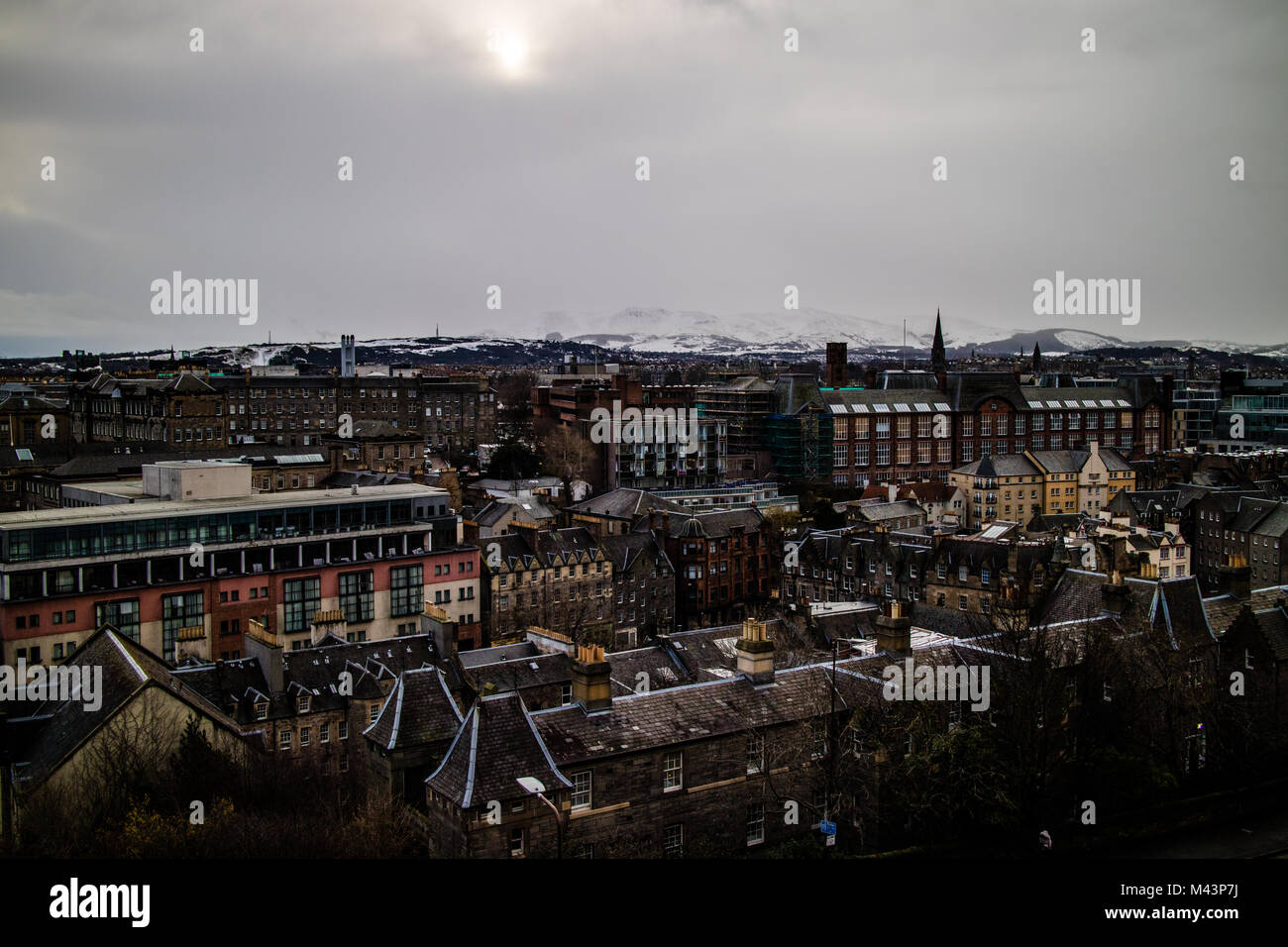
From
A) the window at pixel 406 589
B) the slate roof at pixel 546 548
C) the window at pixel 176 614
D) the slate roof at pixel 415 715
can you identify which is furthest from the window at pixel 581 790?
the slate roof at pixel 546 548

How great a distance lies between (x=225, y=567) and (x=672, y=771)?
32455 mm

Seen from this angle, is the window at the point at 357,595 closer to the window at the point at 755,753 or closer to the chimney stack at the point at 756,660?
the chimney stack at the point at 756,660

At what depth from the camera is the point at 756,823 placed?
29.2 meters

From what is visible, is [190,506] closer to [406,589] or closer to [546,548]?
[406,589]

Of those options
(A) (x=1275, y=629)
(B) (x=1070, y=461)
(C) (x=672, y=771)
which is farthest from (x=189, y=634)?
(B) (x=1070, y=461)

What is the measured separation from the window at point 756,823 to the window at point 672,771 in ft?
7.82

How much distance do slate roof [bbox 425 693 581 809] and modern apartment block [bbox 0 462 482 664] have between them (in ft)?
74.7

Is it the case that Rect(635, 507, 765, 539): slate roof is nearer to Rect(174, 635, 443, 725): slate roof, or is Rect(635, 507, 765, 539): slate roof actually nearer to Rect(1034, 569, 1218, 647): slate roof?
Rect(1034, 569, 1218, 647): slate roof

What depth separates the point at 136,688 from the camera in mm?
30250

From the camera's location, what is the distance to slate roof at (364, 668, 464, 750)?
31.8 meters

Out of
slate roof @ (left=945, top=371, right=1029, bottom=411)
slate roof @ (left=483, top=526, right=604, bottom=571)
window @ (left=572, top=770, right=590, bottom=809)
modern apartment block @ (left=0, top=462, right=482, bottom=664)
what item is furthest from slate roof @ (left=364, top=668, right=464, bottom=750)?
slate roof @ (left=945, top=371, right=1029, bottom=411)

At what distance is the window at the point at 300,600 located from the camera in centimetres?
5397
